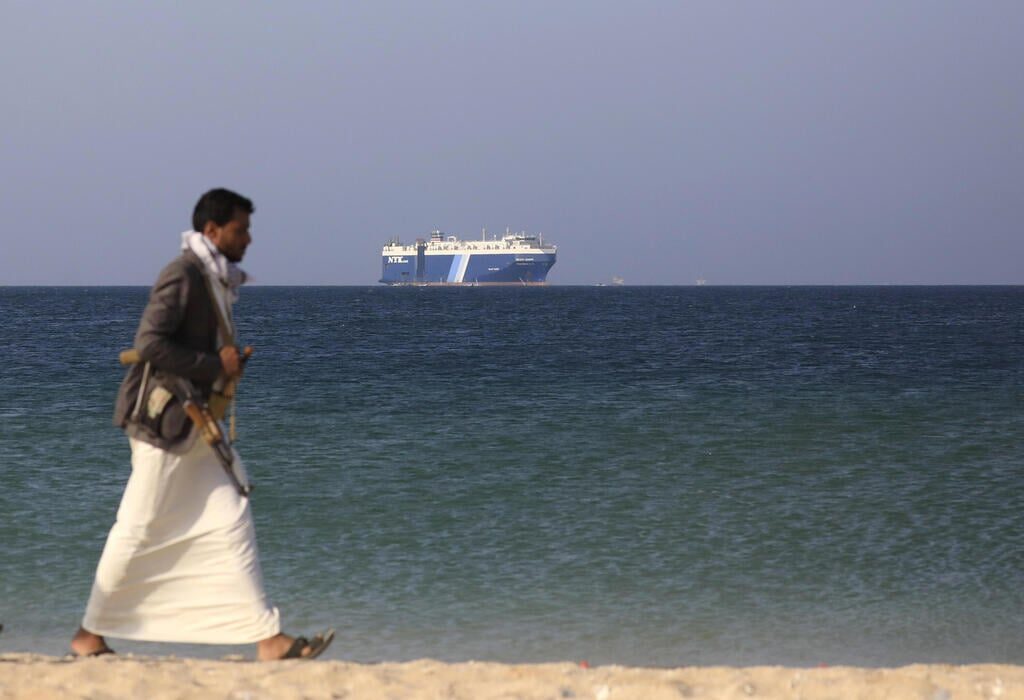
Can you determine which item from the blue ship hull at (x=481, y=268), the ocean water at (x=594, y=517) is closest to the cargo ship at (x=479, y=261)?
the blue ship hull at (x=481, y=268)

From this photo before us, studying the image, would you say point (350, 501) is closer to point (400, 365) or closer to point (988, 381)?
point (988, 381)

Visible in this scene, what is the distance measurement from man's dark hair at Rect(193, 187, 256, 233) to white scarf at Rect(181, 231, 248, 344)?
6 centimetres

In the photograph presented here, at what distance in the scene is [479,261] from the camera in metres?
186

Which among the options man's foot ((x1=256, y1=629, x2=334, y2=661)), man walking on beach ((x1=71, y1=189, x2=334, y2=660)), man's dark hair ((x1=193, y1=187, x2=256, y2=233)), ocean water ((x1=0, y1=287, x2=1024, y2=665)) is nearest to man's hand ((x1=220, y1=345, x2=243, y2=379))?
man walking on beach ((x1=71, y1=189, x2=334, y2=660))

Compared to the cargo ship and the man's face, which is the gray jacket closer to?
the man's face

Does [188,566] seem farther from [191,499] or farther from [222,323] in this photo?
[222,323]

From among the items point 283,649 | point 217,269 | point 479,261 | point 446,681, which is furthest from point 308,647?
point 479,261

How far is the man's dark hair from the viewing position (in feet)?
15.1

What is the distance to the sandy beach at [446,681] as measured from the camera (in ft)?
14.8

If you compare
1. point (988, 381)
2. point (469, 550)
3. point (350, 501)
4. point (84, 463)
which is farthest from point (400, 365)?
point (469, 550)

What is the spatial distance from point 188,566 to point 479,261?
181782 mm

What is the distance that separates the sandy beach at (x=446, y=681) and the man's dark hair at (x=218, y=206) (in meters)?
1.54

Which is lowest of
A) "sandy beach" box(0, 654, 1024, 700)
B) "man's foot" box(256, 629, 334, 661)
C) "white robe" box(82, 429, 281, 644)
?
"sandy beach" box(0, 654, 1024, 700)

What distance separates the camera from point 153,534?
4.67m
